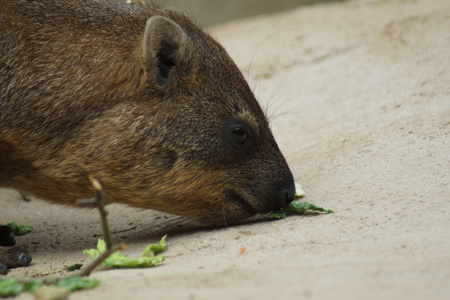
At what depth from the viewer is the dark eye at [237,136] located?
489 centimetres

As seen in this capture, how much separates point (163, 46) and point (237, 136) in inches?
37.8

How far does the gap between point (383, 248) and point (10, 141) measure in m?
3.02

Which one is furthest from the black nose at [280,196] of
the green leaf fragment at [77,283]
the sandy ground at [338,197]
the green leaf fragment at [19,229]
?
the green leaf fragment at [19,229]

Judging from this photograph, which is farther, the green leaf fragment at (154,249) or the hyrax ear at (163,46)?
the hyrax ear at (163,46)

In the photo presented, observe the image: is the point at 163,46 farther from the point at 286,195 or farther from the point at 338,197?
the point at 338,197

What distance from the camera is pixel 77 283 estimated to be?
321 cm

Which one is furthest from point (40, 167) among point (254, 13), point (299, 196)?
point (254, 13)

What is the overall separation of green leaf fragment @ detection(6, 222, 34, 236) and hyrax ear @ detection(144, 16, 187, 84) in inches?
88.7

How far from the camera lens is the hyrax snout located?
471cm

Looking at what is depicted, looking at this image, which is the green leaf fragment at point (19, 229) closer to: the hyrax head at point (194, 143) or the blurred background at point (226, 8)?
the hyrax head at point (194, 143)

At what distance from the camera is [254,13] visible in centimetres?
1717

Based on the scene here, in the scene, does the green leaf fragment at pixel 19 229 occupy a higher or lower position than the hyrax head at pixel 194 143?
lower

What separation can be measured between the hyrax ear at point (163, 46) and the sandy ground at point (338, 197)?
1.40m

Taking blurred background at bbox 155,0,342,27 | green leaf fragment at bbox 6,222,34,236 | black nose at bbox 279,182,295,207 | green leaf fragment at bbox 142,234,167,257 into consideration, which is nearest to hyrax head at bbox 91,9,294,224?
black nose at bbox 279,182,295,207
